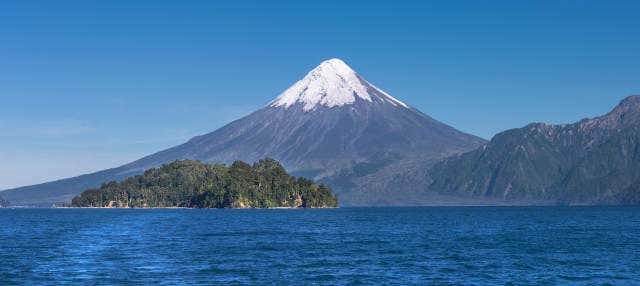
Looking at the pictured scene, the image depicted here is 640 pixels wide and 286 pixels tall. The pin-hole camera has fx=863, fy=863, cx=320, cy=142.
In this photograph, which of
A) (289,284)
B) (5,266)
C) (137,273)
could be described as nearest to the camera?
(289,284)

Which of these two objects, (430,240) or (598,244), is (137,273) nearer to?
(430,240)

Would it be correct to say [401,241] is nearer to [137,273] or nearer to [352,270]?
[352,270]

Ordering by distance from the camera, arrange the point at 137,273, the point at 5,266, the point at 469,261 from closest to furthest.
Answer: the point at 137,273 → the point at 5,266 → the point at 469,261

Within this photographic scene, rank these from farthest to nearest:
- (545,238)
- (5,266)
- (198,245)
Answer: (545,238) < (198,245) < (5,266)

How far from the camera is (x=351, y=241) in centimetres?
12500

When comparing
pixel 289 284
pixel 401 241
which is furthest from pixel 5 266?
pixel 401 241

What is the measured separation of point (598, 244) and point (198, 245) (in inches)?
2208

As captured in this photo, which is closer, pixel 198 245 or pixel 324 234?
pixel 198 245

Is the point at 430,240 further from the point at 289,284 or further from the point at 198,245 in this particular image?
the point at 289,284

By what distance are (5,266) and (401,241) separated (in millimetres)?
59433

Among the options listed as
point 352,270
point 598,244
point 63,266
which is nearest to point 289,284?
point 352,270

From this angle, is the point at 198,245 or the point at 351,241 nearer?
the point at 198,245

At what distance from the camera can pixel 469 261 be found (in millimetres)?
93875

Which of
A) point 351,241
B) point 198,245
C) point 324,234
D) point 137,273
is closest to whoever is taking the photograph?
point 137,273
